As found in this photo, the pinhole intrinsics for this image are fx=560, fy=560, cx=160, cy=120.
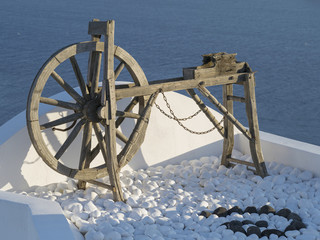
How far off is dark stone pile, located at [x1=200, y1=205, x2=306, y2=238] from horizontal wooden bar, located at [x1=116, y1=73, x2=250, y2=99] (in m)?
1.18

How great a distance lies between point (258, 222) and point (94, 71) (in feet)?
6.23

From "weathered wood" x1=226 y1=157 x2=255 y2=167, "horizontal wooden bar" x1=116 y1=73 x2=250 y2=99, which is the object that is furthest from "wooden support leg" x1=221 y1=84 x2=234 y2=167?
"horizontal wooden bar" x1=116 y1=73 x2=250 y2=99

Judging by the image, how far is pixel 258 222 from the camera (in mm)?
4402

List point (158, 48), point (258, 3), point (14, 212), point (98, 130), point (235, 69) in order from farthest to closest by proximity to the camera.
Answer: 1. point (258, 3)
2. point (158, 48)
3. point (235, 69)
4. point (98, 130)
5. point (14, 212)

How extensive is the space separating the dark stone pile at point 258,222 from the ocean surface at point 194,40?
270 inches

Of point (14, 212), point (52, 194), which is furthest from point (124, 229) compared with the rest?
point (52, 194)

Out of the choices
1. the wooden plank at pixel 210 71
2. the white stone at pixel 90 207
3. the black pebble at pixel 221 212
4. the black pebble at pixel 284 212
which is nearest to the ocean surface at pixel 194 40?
the wooden plank at pixel 210 71

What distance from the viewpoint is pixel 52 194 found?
16.5 feet

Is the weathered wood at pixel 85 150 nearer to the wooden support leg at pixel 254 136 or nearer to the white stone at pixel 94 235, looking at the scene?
the white stone at pixel 94 235

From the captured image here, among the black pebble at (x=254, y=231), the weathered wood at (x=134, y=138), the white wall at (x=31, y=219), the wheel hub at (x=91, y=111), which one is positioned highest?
the wheel hub at (x=91, y=111)

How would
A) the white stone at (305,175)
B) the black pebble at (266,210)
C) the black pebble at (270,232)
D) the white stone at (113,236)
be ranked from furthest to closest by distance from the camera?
the white stone at (305,175) < the black pebble at (266,210) < the black pebble at (270,232) < the white stone at (113,236)

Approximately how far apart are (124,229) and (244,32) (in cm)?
1748

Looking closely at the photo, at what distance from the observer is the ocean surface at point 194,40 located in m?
13.6

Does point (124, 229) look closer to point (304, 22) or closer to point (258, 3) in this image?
point (304, 22)
